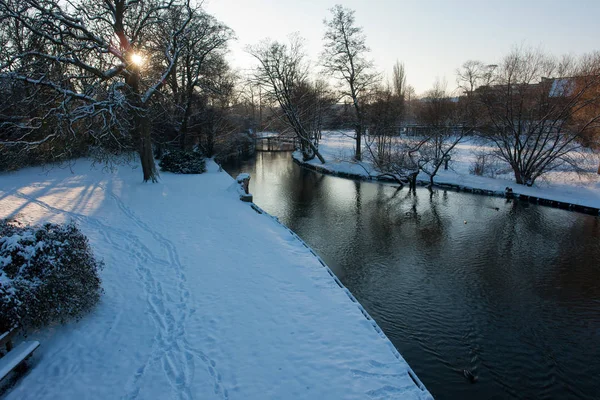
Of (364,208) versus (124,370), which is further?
(364,208)

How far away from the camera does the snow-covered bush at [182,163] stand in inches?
807

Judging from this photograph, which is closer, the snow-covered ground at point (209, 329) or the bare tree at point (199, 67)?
the snow-covered ground at point (209, 329)

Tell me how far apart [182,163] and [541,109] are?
20.6 metres

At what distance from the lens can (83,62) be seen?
13.5 metres

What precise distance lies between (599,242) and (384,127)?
14613 mm

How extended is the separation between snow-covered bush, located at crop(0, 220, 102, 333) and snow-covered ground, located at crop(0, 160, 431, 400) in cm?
42

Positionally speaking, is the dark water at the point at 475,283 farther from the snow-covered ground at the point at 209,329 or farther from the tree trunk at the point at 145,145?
the tree trunk at the point at 145,145

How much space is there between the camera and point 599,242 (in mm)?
11773

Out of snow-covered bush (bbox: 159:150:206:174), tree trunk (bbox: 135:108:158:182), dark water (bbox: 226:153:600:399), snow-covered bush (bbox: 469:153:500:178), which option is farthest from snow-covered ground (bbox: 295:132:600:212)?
tree trunk (bbox: 135:108:158:182)

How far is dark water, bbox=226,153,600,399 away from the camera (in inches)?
233

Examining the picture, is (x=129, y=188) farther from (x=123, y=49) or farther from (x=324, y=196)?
(x=324, y=196)

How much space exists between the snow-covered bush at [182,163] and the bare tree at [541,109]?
1748cm

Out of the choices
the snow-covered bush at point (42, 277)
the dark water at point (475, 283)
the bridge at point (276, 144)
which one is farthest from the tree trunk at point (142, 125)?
the bridge at point (276, 144)

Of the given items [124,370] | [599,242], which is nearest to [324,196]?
[599,242]
